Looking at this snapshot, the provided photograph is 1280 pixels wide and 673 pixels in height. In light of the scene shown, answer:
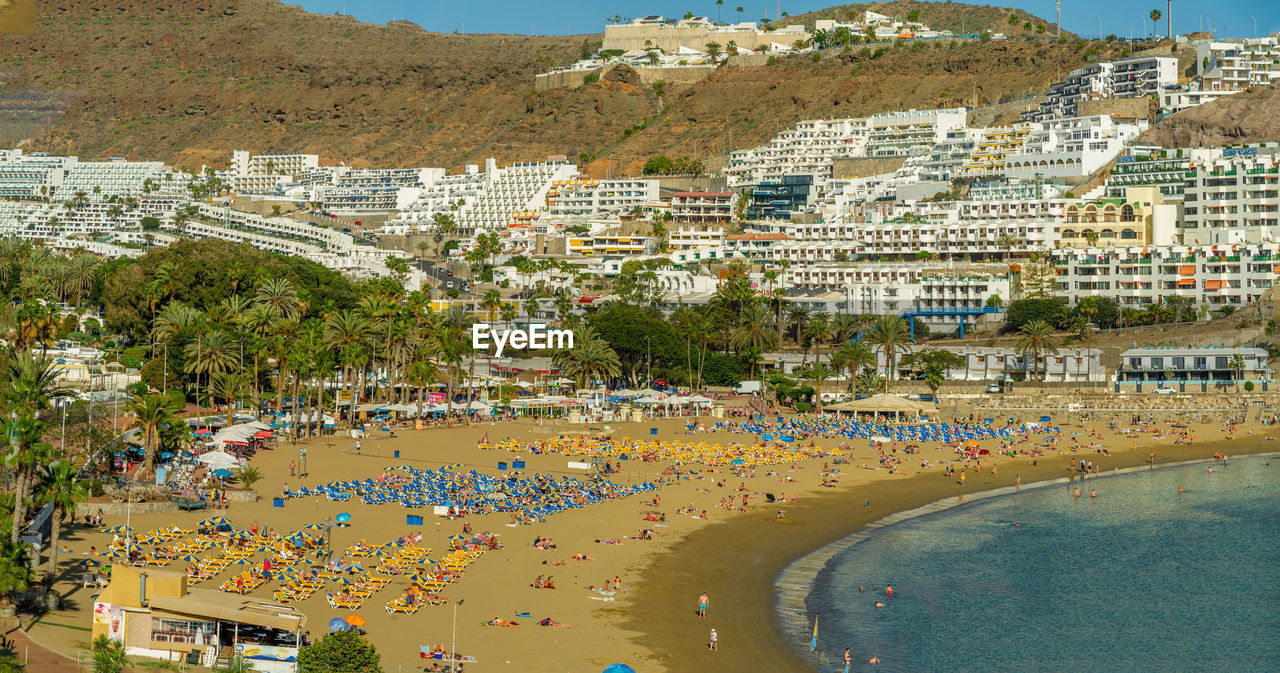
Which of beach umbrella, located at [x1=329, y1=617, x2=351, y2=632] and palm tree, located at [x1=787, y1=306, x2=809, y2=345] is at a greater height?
palm tree, located at [x1=787, y1=306, x2=809, y2=345]

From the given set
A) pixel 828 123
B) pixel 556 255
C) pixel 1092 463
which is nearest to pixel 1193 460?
pixel 1092 463

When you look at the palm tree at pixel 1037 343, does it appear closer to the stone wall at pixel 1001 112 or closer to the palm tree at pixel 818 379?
the palm tree at pixel 818 379

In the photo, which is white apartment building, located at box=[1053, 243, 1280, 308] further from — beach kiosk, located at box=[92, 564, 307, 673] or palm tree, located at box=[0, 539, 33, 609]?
palm tree, located at box=[0, 539, 33, 609]

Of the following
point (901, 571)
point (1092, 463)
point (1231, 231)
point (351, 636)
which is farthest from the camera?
point (1231, 231)

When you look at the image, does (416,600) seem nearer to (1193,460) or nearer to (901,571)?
(901,571)

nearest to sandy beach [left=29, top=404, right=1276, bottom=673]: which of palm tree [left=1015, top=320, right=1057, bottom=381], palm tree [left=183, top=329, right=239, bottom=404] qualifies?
palm tree [left=183, top=329, right=239, bottom=404]

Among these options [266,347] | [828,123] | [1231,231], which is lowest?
[266,347]

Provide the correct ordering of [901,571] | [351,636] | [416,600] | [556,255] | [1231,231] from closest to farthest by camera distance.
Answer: [351,636] < [416,600] < [901,571] < [1231,231] < [556,255]

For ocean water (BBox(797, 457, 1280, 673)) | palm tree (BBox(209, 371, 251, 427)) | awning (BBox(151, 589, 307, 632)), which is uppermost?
palm tree (BBox(209, 371, 251, 427))
